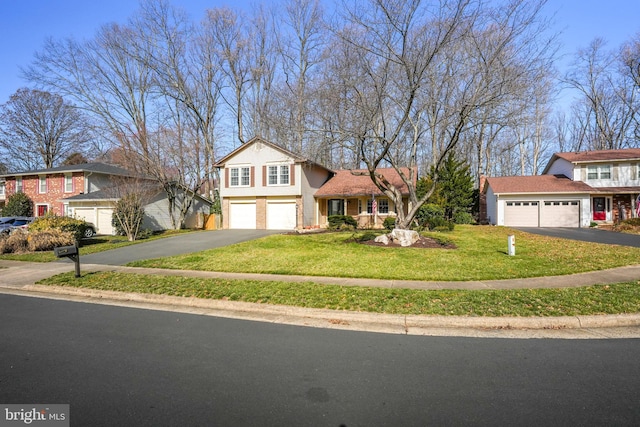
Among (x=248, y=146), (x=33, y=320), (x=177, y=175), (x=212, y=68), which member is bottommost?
(x=33, y=320)

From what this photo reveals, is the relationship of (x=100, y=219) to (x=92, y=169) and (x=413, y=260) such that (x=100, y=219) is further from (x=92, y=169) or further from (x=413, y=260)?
(x=413, y=260)

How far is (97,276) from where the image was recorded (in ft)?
31.8

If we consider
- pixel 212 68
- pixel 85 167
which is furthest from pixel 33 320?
pixel 212 68

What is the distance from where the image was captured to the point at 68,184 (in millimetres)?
30266

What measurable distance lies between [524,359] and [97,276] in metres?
10.5

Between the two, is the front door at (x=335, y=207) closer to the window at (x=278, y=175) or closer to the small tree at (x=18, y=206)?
Result: the window at (x=278, y=175)

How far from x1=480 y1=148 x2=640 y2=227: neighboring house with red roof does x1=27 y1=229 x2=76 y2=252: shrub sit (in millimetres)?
28756

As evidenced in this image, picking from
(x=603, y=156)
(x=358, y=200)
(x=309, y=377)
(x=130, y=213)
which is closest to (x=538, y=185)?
(x=603, y=156)

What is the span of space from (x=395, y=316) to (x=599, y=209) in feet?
96.7

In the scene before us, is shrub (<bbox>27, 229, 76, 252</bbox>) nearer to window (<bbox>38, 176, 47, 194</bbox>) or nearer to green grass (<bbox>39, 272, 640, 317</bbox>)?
green grass (<bbox>39, 272, 640, 317</bbox>)

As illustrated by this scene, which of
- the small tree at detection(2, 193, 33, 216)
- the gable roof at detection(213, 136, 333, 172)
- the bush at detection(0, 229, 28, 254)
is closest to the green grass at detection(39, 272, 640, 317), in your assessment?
the bush at detection(0, 229, 28, 254)

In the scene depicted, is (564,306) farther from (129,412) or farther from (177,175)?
(177,175)

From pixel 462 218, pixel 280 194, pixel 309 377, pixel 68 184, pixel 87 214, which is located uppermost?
pixel 68 184

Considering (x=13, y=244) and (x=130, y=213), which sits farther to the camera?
(x=130, y=213)
